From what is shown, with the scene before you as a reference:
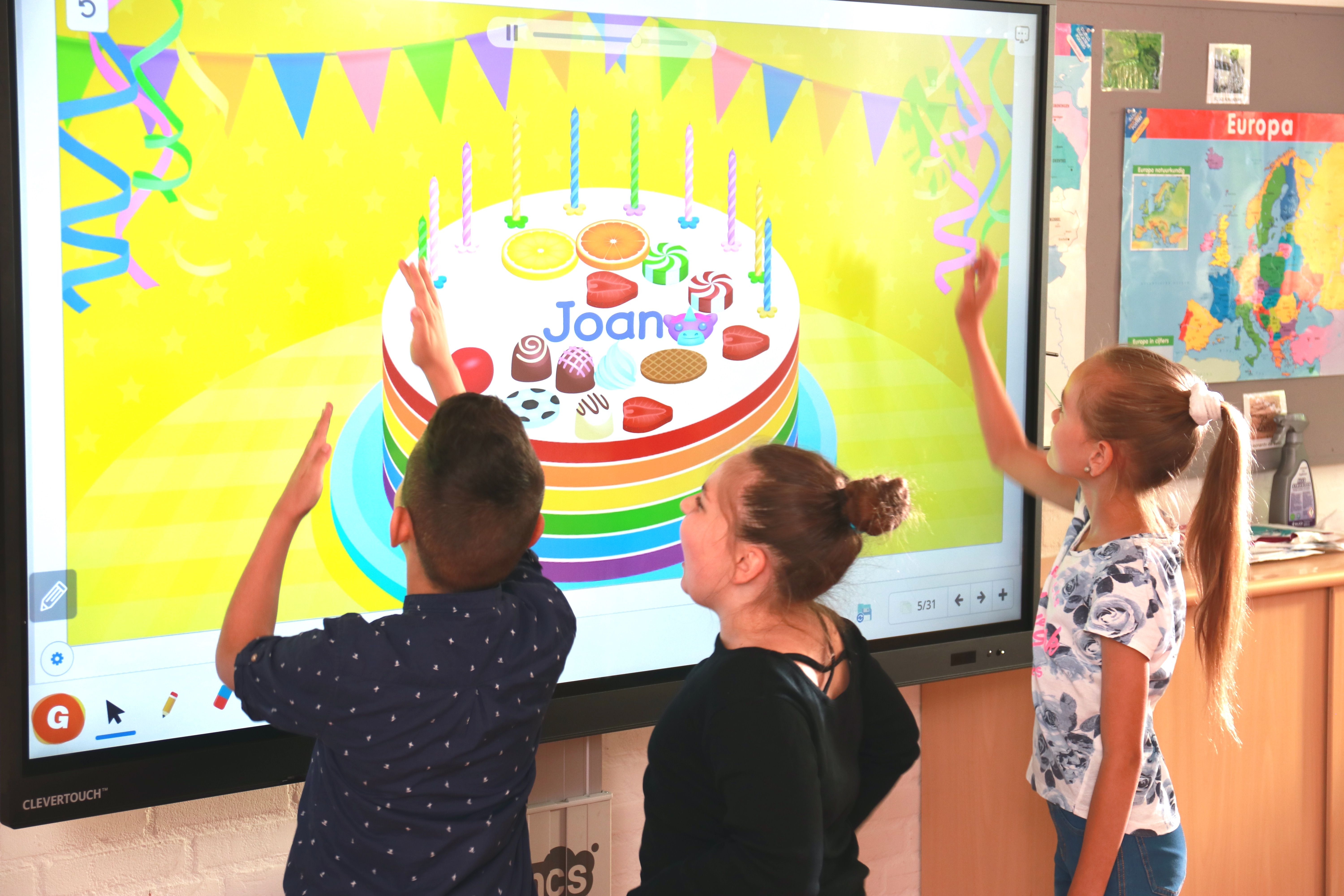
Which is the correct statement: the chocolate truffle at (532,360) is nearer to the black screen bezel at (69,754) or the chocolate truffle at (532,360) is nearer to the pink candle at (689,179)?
the pink candle at (689,179)

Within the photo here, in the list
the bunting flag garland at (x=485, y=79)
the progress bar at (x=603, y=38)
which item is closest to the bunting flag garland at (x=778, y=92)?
the bunting flag garland at (x=485, y=79)

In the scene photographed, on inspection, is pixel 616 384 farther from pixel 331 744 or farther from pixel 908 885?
pixel 908 885

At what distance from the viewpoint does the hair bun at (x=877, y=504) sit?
45.6 inches

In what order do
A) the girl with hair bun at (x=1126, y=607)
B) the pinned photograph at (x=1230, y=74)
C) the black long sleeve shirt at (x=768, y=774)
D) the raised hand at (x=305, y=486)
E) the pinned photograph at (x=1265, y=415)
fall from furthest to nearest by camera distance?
the pinned photograph at (x=1265, y=415), the pinned photograph at (x=1230, y=74), the girl with hair bun at (x=1126, y=607), the raised hand at (x=305, y=486), the black long sleeve shirt at (x=768, y=774)

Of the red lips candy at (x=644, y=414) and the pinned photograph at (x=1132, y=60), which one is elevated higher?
the pinned photograph at (x=1132, y=60)

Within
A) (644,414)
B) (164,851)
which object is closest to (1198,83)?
(644,414)

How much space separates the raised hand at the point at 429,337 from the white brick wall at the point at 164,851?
0.72 metres

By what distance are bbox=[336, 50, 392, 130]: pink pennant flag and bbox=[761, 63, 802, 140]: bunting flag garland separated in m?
0.61

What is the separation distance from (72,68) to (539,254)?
637 millimetres

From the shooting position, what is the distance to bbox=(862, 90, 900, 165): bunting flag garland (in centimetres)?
182

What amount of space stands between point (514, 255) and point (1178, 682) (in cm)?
146

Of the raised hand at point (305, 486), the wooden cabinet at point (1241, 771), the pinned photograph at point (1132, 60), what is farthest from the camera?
the pinned photograph at point (1132, 60)

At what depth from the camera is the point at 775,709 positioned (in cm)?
109

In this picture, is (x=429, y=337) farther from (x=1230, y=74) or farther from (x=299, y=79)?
(x=1230, y=74)
